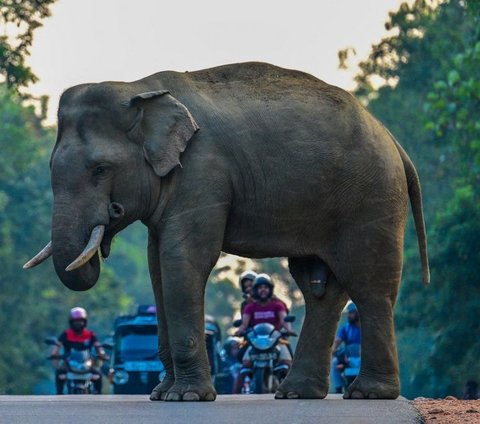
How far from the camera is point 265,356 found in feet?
84.0

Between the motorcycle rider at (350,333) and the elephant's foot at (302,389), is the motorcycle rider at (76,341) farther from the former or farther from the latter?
the elephant's foot at (302,389)

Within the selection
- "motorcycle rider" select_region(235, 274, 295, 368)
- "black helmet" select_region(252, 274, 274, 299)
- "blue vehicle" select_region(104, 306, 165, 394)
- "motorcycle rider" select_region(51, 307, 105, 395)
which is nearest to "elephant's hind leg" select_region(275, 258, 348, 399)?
"motorcycle rider" select_region(235, 274, 295, 368)

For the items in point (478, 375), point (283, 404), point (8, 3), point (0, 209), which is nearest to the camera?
point (283, 404)

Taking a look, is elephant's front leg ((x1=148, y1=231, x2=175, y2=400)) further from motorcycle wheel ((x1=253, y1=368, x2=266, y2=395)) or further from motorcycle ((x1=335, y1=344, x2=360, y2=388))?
motorcycle ((x1=335, y1=344, x2=360, y2=388))

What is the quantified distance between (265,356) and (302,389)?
22.4 ft

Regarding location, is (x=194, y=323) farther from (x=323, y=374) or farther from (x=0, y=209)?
(x=0, y=209)

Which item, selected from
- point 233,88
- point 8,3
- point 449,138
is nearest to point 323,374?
point 233,88

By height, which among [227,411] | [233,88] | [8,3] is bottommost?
[227,411]

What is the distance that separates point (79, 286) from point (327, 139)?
7.82 ft

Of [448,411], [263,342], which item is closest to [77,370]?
[263,342]

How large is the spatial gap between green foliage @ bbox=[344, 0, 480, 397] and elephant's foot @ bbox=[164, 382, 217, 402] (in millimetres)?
18741

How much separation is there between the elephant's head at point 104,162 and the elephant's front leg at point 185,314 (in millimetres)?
595

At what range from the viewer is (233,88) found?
741 inches

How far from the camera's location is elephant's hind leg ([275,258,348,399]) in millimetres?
18797
